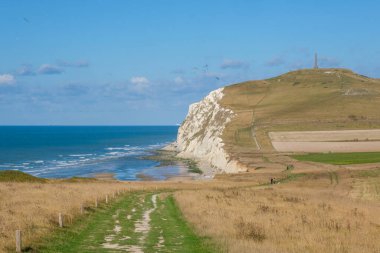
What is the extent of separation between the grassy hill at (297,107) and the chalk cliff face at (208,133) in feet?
8.50

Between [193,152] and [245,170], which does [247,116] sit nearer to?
[193,152]

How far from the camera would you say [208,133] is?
155000 millimetres

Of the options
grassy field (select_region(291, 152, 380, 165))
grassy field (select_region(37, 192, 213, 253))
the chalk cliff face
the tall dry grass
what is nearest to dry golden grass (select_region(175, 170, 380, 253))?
grassy field (select_region(37, 192, 213, 253))

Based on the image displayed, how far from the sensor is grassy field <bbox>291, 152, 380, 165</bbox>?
278 ft

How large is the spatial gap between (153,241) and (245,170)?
230 ft

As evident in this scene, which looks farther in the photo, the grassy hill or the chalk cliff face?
the grassy hill

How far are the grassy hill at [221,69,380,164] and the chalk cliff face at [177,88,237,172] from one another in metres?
2.59

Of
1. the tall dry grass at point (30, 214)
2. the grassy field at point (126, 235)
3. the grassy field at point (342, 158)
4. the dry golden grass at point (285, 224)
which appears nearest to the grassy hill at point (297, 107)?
the grassy field at point (342, 158)

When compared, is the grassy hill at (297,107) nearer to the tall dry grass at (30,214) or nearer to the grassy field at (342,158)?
the grassy field at (342,158)

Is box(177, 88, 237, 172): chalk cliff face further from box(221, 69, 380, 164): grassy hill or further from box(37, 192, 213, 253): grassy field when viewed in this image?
box(37, 192, 213, 253): grassy field

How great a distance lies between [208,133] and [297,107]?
85.5 ft

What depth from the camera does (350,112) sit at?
138m

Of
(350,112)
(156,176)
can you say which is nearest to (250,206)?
(156,176)

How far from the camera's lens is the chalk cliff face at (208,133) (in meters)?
116
